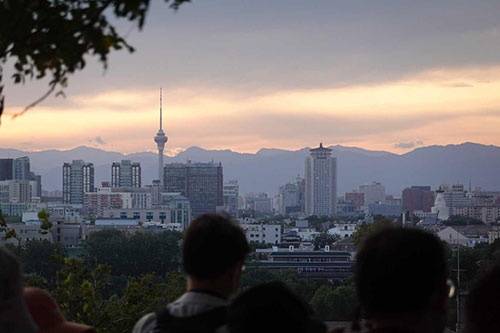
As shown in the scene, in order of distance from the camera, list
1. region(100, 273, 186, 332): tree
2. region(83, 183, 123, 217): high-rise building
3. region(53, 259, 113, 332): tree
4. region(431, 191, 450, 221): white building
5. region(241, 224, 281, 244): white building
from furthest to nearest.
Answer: region(83, 183, 123, 217): high-rise building < region(431, 191, 450, 221): white building < region(241, 224, 281, 244): white building < region(100, 273, 186, 332): tree < region(53, 259, 113, 332): tree

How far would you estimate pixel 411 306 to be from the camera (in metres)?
2.46

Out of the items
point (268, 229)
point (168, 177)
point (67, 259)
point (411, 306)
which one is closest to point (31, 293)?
point (411, 306)

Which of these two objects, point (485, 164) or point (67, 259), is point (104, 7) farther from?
point (485, 164)

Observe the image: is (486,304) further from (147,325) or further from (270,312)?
(147,325)

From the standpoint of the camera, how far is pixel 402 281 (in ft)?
8.05

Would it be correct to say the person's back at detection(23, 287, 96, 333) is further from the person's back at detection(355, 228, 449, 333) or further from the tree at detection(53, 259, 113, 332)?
the tree at detection(53, 259, 113, 332)

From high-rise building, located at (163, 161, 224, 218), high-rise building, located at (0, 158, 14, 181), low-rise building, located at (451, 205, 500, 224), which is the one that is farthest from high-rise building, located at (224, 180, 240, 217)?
high-rise building, located at (0, 158, 14, 181)

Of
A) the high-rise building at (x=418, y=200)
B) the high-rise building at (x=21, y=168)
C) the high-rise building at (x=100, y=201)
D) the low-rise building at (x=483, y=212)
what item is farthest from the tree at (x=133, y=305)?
the high-rise building at (x=418, y=200)

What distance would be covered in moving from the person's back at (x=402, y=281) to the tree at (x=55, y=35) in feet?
3.32

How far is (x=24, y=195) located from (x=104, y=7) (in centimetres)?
12517

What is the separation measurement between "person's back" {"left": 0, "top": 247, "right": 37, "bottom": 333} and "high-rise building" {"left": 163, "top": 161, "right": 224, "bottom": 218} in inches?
5451

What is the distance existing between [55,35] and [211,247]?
86 centimetres

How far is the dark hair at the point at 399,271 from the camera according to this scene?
2451mm

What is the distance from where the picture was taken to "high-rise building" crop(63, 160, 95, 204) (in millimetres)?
150125
